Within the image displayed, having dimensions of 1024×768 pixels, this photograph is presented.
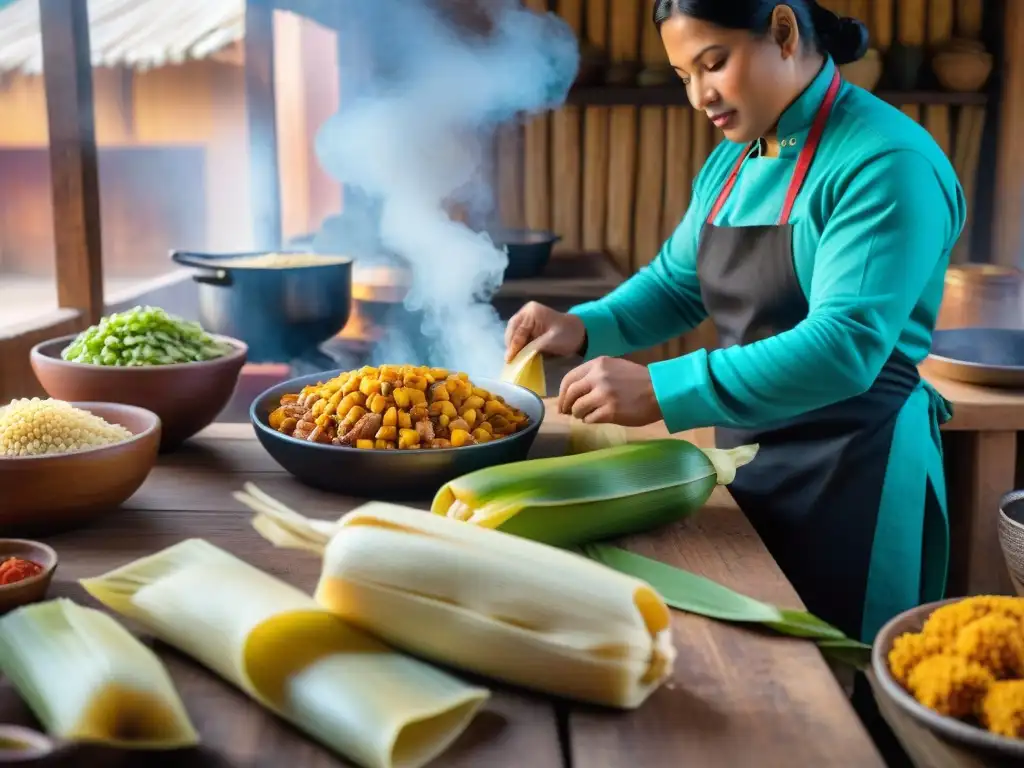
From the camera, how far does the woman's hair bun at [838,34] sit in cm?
177

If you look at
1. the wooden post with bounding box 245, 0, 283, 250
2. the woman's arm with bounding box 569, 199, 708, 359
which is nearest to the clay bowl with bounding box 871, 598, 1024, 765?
the woman's arm with bounding box 569, 199, 708, 359

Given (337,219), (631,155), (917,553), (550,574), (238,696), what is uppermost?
(631,155)

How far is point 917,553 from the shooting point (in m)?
1.84

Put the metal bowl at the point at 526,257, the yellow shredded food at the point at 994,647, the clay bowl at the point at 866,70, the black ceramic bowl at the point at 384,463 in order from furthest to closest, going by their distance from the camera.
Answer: the clay bowl at the point at 866,70
the metal bowl at the point at 526,257
the black ceramic bowl at the point at 384,463
the yellow shredded food at the point at 994,647

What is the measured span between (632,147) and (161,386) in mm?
4001

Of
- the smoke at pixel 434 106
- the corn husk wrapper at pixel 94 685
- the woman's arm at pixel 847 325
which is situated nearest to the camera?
the corn husk wrapper at pixel 94 685

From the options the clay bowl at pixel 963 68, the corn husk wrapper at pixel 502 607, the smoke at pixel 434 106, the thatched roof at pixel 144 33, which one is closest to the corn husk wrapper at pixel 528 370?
the corn husk wrapper at pixel 502 607

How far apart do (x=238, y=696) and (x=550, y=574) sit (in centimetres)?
33

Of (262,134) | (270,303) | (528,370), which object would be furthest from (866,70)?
(528,370)

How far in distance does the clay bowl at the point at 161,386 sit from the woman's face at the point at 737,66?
0.94 metres

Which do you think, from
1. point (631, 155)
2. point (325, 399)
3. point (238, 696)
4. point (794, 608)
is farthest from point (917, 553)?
point (631, 155)

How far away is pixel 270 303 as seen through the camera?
257 centimetres

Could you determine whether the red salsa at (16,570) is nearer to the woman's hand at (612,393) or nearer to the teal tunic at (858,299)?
the woman's hand at (612,393)

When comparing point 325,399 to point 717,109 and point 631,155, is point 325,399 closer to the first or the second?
point 717,109
